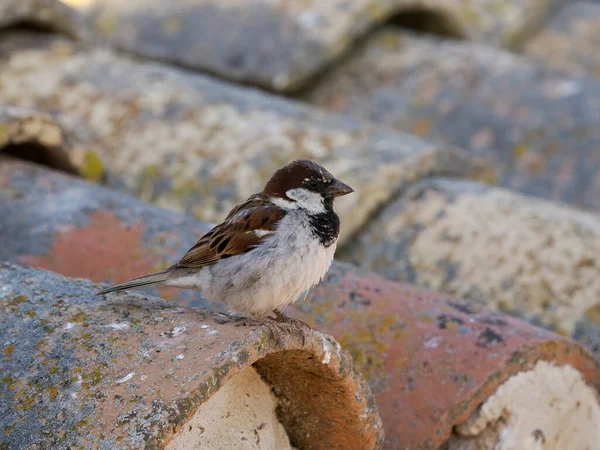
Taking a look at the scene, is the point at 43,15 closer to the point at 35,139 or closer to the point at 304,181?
the point at 35,139

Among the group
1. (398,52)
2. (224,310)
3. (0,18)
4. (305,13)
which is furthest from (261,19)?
(224,310)

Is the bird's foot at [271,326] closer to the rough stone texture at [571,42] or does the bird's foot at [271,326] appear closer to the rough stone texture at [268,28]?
the rough stone texture at [268,28]

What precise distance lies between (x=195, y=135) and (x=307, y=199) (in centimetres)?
162

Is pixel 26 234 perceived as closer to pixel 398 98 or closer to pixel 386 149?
pixel 386 149

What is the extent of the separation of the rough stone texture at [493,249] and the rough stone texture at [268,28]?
5.25ft

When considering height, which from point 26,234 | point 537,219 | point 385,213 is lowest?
point 26,234

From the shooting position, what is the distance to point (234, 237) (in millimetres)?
2469

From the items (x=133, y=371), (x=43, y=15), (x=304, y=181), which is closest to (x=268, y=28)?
(x=43, y=15)

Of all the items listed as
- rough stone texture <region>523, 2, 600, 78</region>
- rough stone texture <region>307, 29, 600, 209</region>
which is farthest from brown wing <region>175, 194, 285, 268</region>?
rough stone texture <region>523, 2, 600, 78</region>

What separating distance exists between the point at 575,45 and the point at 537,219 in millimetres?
3412

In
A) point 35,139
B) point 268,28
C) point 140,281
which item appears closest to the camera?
point 140,281

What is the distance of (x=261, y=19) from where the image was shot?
533 cm

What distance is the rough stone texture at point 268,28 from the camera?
5031 mm

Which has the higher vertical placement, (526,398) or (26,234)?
(526,398)
